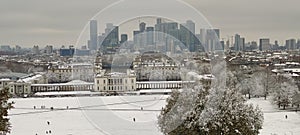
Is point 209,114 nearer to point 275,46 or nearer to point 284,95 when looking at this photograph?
point 284,95

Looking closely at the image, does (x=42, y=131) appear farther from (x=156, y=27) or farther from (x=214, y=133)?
(x=214, y=133)

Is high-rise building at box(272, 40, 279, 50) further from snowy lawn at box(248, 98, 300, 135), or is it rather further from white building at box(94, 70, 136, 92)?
snowy lawn at box(248, 98, 300, 135)

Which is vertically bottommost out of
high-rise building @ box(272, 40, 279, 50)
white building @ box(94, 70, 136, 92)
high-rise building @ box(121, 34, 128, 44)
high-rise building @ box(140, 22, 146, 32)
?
white building @ box(94, 70, 136, 92)

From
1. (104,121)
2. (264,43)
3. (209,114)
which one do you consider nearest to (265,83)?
(104,121)

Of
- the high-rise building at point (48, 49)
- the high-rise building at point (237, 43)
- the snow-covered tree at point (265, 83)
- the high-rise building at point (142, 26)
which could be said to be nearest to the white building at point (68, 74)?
the snow-covered tree at point (265, 83)

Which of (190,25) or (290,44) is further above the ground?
(290,44)

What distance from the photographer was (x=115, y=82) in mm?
34062

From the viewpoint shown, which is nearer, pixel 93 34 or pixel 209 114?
pixel 209 114

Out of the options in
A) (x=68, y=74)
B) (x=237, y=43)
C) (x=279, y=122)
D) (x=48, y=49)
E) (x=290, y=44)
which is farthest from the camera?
(x=290, y=44)

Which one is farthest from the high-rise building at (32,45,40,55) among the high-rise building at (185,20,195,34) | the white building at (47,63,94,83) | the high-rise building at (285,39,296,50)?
the high-rise building at (185,20,195,34)

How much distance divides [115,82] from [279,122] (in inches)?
731

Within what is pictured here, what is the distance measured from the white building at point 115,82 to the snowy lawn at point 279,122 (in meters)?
13.4

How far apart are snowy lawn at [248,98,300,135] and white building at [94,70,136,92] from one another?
529 inches

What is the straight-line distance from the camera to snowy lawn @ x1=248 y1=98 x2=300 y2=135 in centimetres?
1524
